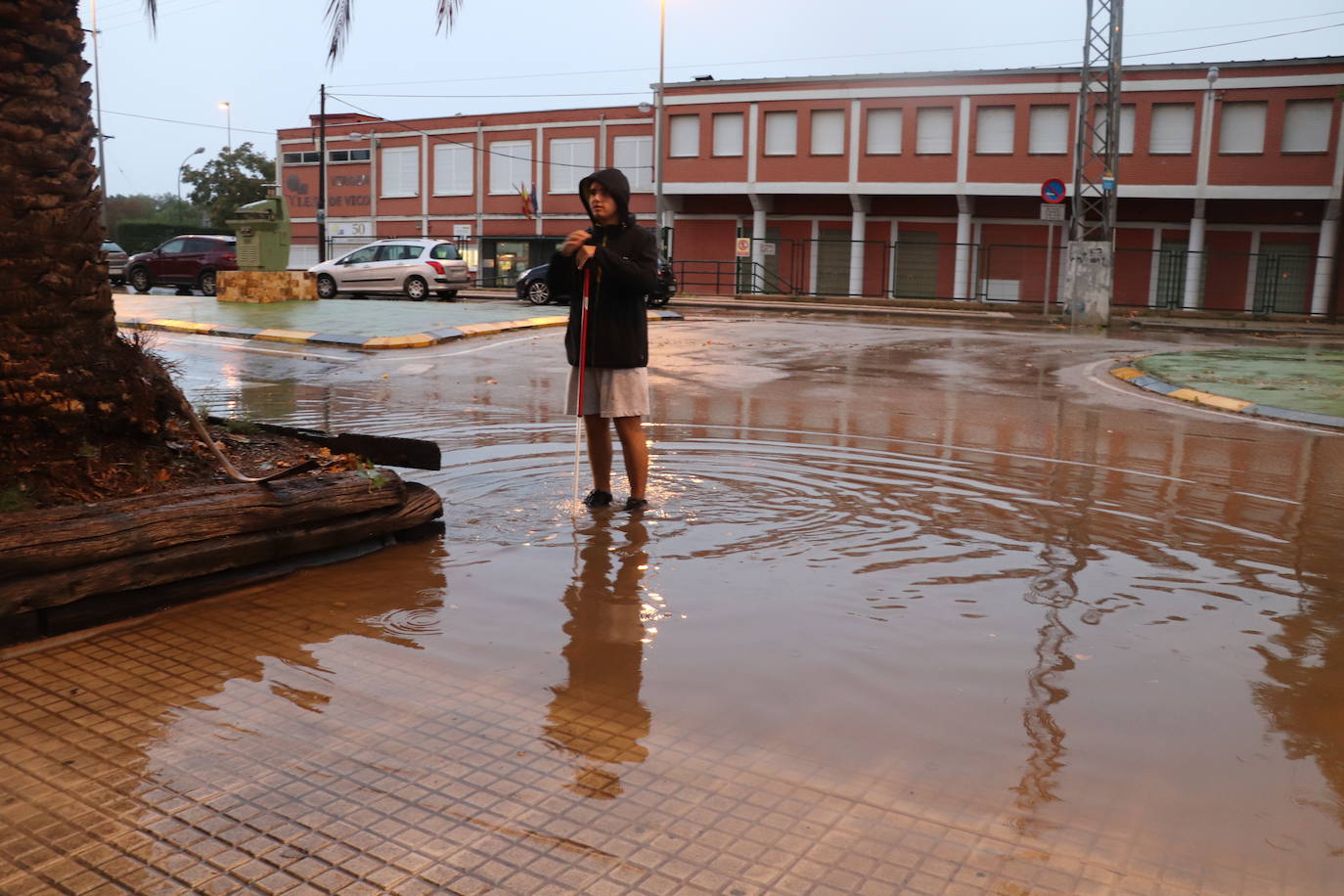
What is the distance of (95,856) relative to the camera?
278 cm

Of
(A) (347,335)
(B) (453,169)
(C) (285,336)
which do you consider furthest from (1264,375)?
(B) (453,169)

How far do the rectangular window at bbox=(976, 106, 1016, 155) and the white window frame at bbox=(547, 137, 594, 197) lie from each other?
1739 centimetres

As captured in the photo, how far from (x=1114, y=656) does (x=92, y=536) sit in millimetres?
3654

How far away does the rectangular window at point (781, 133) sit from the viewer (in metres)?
45.8

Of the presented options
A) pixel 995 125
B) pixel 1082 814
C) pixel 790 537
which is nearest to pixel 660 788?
pixel 1082 814

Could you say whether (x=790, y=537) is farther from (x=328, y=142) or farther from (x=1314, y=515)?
(x=328, y=142)

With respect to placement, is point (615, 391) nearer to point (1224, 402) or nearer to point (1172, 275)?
point (1224, 402)

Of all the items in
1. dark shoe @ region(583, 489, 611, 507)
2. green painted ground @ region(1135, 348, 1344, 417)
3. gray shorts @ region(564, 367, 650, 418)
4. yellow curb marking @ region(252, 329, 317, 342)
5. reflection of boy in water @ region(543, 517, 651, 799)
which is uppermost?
gray shorts @ region(564, 367, 650, 418)

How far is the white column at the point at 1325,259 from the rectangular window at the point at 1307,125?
6.53 feet

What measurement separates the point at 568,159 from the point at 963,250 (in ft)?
61.9

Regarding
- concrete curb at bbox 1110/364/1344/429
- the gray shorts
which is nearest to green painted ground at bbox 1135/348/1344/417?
concrete curb at bbox 1110/364/1344/429

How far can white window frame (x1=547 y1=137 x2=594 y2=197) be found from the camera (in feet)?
174

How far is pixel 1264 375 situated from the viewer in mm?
15414

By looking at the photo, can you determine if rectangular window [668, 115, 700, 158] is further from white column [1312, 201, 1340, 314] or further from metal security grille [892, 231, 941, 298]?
white column [1312, 201, 1340, 314]
